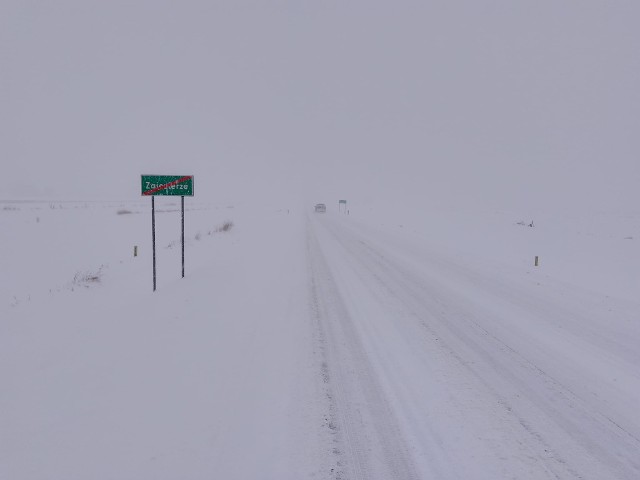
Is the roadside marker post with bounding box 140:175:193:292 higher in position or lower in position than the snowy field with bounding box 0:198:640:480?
higher

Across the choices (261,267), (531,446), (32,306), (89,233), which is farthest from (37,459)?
Answer: (89,233)

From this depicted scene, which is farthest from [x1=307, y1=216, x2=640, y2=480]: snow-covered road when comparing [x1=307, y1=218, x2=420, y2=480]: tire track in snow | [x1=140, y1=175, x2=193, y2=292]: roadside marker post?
[x1=140, y1=175, x2=193, y2=292]: roadside marker post

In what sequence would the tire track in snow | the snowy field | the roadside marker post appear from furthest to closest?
the roadside marker post < the snowy field < the tire track in snow

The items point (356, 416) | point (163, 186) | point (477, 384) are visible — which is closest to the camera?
point (356, 416)

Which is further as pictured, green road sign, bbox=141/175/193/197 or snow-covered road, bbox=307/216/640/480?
green road sign, bbox=141/175/193/197

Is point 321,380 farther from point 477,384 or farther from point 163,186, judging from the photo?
point 163,186

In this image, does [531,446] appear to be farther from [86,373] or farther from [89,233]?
[89,233]

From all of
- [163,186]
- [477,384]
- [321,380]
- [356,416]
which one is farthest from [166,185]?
[477,384]

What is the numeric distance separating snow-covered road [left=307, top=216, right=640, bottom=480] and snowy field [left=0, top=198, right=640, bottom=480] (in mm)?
24

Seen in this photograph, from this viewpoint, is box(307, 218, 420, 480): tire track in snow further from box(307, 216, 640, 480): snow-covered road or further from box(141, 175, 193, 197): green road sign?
box(141, 175, 193, 197): green road sign

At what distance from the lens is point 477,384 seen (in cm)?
509

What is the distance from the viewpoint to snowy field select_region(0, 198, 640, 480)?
3561 millimetres

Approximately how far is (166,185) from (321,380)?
766cm

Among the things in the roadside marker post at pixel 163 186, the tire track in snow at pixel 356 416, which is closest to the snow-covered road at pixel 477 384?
the tire track in snow at pixel 356 416
